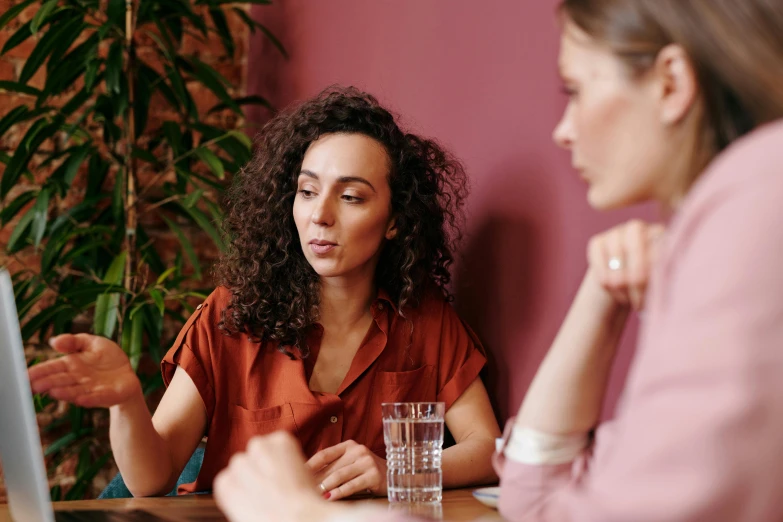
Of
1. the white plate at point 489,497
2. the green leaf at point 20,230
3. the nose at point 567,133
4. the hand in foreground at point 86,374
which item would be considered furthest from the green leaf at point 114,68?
the nose at point 567,133

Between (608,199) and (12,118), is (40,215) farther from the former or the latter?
(608,199)

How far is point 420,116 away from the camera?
7.46 ft

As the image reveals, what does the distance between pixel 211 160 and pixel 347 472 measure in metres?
1.46

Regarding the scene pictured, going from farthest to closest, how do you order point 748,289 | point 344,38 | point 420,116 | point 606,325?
point 344,38 < point 420,116 < point 606,325 < point 748,289

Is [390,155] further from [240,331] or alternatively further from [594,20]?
[594,20]

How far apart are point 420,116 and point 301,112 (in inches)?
14.2

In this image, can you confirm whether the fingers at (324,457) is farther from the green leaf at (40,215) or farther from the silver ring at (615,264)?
the green leaf at (40,215)

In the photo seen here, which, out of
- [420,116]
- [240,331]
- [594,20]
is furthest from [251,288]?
[594,20]

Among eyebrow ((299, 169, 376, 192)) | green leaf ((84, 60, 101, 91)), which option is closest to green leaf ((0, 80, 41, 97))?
green leaf ((84, 60, 101, 91))

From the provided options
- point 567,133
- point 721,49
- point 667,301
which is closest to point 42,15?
point 567,133

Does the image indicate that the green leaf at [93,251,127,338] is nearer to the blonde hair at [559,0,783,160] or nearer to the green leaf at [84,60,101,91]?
the green leaf at [84,60,101,91]

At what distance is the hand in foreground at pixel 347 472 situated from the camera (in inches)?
59.1

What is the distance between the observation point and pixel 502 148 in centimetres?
194

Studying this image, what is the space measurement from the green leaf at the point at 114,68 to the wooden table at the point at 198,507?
1550mm
